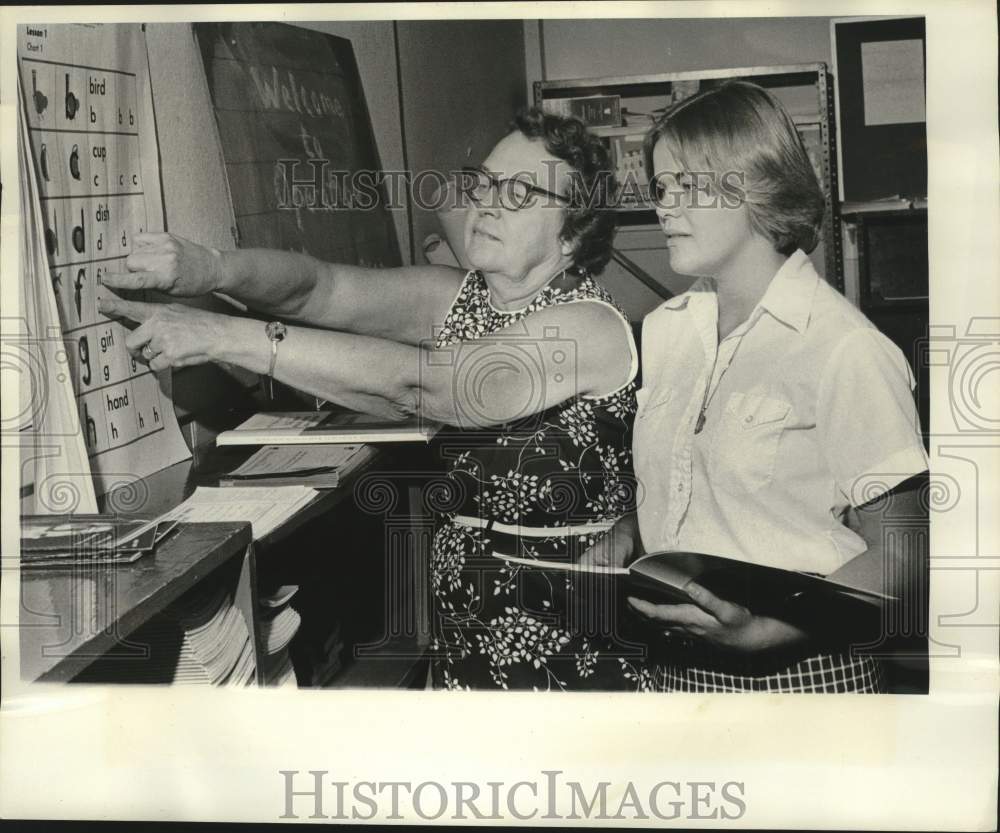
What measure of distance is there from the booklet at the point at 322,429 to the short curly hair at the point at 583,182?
452 millimetres

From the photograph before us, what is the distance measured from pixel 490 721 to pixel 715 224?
109cm

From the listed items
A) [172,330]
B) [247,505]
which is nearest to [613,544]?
[247,505]

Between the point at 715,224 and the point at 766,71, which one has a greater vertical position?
the point at 766,71

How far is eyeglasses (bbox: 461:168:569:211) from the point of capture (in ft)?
7.55

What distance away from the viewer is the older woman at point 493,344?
2299 mm

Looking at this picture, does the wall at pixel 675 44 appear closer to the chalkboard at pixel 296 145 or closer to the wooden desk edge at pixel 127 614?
the chalkboard at pixel 296 145

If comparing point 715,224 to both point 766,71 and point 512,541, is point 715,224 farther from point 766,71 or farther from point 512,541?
point 512,541

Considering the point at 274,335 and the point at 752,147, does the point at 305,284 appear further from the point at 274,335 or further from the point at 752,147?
the point at 752,147

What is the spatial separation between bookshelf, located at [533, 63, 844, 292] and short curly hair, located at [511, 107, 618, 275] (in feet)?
0.07

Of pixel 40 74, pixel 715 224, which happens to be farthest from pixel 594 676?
pixel 40 74

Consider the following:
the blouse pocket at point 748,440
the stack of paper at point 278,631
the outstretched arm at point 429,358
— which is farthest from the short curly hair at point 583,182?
the stack of paper at point 278,631

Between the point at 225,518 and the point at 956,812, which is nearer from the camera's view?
the point at 225,518

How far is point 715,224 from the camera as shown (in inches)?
90.5

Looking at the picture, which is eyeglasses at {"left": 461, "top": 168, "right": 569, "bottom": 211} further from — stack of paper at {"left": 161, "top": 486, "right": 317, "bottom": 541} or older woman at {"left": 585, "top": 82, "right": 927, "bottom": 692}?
stack of paper at {"left": 161, "top": 486, "right": 317, "bottom": 541}
